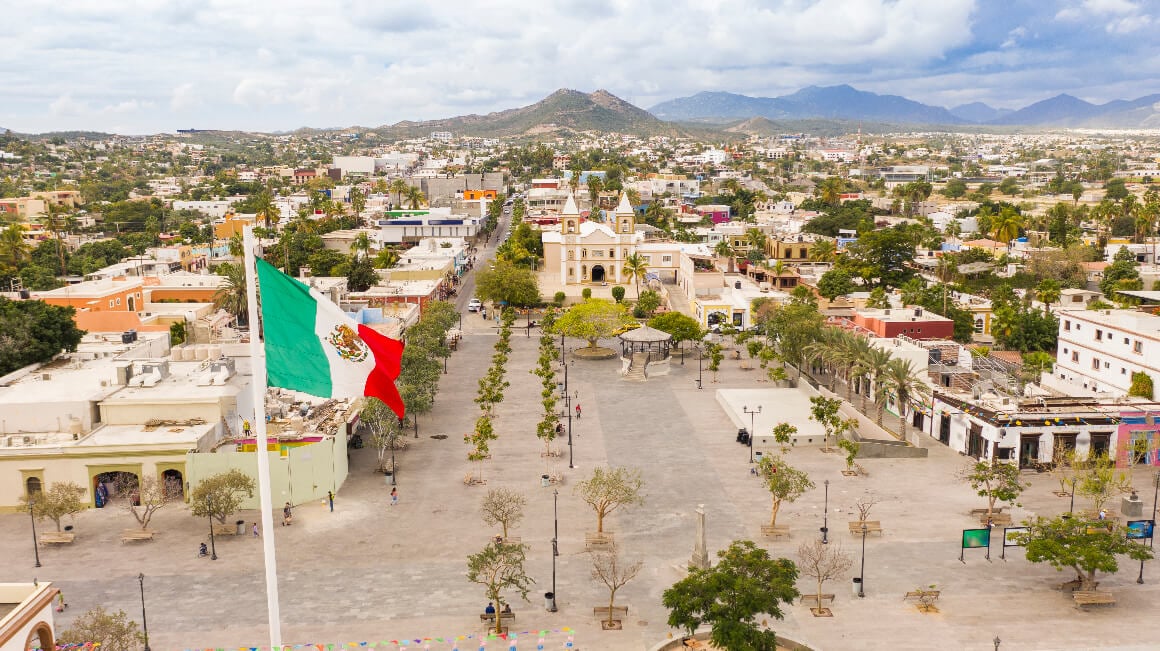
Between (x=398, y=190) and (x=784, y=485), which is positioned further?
(x=398, y=190)

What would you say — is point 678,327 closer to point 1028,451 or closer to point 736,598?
point 1028,451

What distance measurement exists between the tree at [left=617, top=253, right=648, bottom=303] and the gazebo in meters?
18.9

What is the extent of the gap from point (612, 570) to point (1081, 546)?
42.6ft

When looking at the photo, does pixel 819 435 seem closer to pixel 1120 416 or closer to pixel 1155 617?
pixel 1120 416

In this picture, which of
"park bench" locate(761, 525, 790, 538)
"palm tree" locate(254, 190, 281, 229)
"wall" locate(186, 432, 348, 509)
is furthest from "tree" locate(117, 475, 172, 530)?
"palm tree" locate(254, 190, 281, 229)

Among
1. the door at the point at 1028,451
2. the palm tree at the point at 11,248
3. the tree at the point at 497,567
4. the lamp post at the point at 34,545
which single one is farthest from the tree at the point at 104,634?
the palm tree at the point at 11,248

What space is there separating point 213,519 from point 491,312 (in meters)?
44.3

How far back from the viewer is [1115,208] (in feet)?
337

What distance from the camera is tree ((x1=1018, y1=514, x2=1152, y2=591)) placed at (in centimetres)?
2372

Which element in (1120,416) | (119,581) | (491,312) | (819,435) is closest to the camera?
(119,581)

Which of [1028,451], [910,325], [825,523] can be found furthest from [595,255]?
[825,523]

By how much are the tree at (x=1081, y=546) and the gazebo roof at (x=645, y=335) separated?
31.9 m

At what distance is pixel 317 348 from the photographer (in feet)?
44.7

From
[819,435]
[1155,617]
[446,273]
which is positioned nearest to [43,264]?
[446,273]
